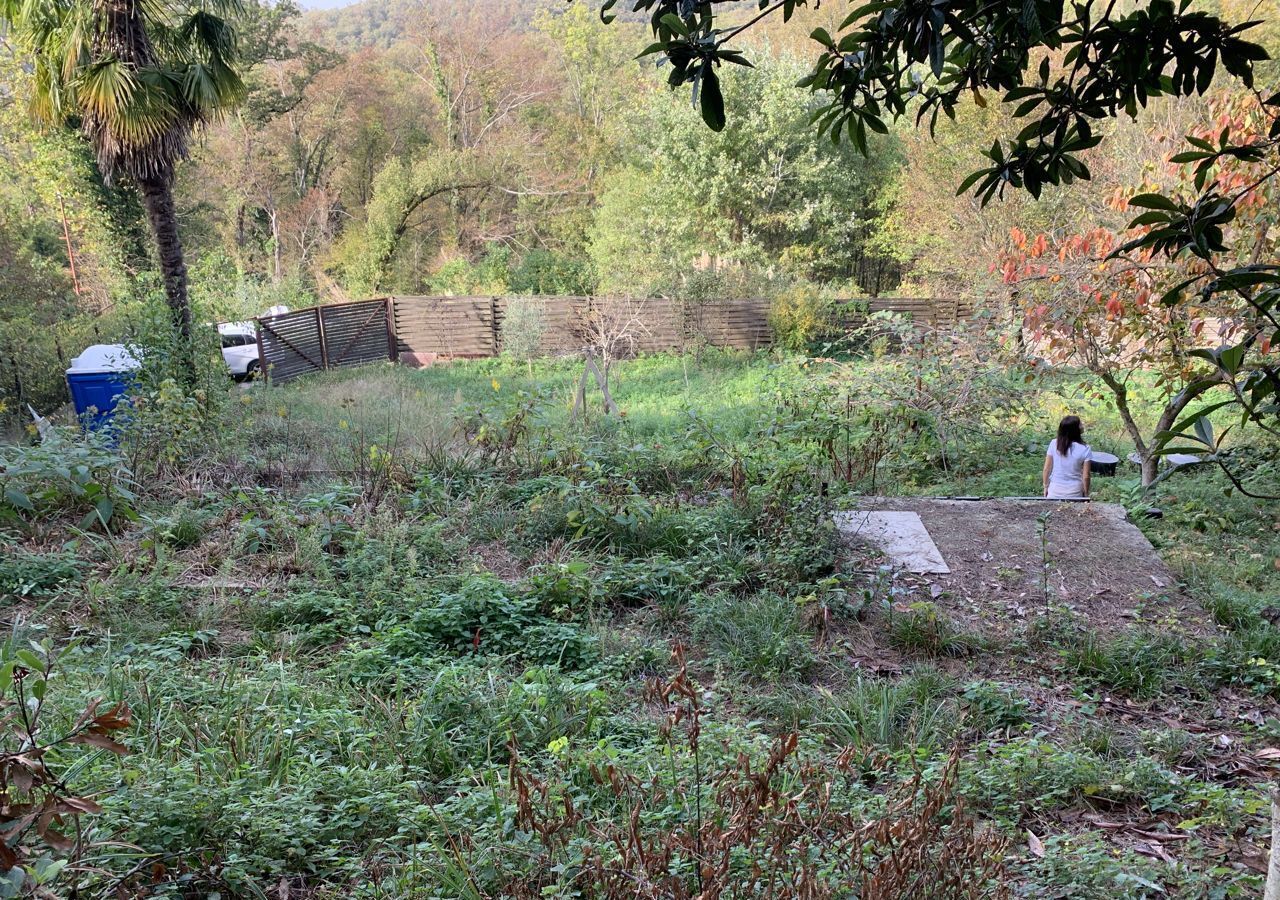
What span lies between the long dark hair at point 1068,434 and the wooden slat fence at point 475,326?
10.6 metres

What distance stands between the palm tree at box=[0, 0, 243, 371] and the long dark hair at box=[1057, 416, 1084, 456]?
871 cm

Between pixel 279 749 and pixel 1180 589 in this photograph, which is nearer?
pixel 279 749

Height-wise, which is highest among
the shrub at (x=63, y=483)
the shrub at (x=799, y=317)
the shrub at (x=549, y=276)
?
the shrub at (x=549, y=276)

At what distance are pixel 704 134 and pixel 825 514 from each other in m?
17.3

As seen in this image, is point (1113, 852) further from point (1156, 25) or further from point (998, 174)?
point (1156, 25)

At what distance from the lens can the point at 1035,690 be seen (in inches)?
164

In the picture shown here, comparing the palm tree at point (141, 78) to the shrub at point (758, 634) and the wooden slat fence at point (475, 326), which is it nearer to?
the wooden slat fence at point (475, 326)

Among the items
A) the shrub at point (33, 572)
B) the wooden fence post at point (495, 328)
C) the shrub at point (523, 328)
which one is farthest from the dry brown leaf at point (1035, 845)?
the wooden fence post at point (495, 328)

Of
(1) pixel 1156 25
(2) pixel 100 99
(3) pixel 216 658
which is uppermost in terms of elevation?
(2) pixel 100 99

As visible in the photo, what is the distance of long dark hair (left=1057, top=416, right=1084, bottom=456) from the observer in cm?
709

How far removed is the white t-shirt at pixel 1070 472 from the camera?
7133 mm

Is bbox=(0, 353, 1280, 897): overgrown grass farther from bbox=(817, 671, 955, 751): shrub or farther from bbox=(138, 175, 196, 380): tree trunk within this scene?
bbox=(138, 175, 196, 380): tree trunk

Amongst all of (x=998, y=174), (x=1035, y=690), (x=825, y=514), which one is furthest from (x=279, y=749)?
(x=825, y=514)

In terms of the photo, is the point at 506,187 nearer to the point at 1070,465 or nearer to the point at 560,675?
the point at 1070,465
